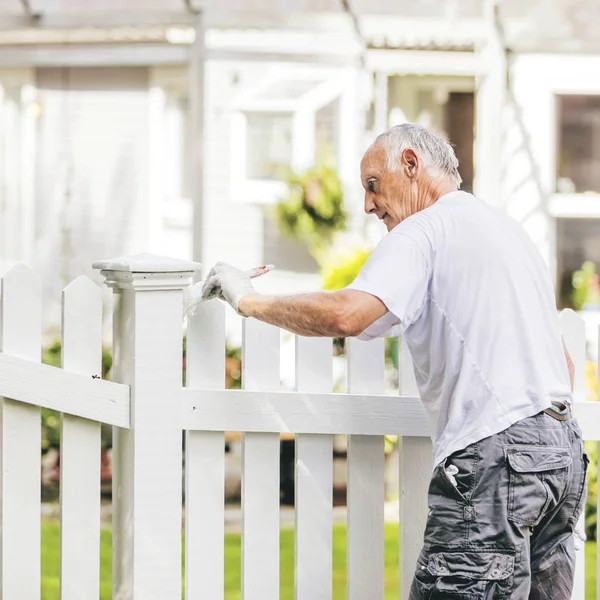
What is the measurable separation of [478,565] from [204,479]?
0.85m

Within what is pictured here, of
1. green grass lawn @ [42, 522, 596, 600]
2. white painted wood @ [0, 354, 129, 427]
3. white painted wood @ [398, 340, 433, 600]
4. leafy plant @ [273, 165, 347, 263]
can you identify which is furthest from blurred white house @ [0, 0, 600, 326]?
white painted wood @ [0, 354, 129, 427]

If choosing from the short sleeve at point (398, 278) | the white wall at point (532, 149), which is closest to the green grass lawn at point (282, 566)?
the short sleeve at point (398, 278)

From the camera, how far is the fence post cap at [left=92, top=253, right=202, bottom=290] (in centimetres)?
278

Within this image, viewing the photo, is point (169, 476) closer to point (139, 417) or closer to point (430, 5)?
point (139, 417)

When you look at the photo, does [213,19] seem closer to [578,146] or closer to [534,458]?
[578,146]

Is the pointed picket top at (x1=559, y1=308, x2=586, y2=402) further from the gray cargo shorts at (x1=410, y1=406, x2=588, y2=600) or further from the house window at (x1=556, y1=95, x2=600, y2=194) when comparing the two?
the house window at (x1=556, y1=95, x2=600, y2=194)

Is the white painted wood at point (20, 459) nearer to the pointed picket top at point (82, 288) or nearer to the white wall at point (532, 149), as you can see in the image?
the pointed picket top at point (82, 288)

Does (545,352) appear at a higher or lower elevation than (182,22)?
lower

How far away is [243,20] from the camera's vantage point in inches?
281

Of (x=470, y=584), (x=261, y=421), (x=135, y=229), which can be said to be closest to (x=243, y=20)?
(x=135, y=229)

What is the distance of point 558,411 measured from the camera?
2508 millimetres

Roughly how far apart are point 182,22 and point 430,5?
5.40 feet

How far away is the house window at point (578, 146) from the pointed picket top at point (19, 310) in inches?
203

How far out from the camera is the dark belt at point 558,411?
2494 millimetres
